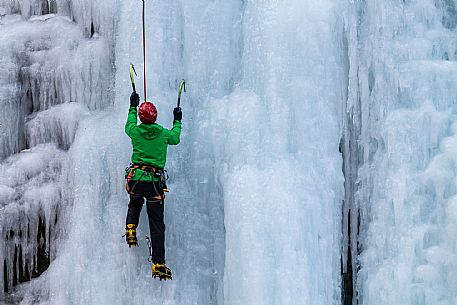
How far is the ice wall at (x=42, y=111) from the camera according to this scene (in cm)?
734

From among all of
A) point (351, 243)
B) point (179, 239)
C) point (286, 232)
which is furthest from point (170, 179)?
point (351, 243)

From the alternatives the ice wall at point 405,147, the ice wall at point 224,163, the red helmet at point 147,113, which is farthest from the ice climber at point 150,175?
the ice wall at point 405,147

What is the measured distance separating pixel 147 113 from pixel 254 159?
100 cm

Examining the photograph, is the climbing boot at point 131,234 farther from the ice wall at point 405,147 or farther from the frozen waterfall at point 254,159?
the ice wall at point 405,147

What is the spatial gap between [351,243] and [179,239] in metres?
1.50

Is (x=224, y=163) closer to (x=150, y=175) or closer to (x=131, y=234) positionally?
(x=150, y=175)

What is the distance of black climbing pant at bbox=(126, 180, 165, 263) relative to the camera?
6.30 m

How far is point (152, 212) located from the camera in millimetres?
6375

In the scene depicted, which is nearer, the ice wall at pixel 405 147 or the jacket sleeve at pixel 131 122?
the jacket sleeve at pixel 131 122

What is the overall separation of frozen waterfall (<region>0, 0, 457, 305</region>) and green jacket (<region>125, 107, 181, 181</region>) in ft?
1.82

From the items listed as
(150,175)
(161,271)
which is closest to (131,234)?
(161,271)

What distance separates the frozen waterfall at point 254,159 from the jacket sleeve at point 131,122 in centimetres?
53

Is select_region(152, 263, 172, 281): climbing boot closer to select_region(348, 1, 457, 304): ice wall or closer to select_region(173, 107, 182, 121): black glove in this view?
select_region(173, 107, 182, 121): black glove

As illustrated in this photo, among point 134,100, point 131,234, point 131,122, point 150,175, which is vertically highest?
point 134,100
